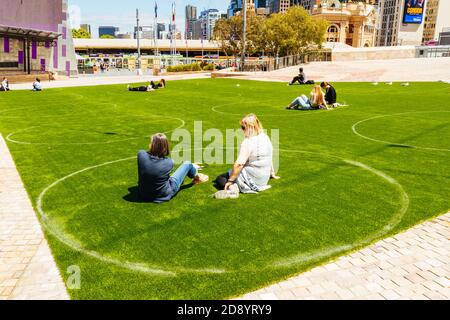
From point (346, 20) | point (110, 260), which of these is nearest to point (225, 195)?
point (110, 260)

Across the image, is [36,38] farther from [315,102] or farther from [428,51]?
[428,51]

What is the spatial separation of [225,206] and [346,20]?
13252 centimetres

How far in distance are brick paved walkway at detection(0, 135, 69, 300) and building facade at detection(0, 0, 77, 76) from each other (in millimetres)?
41286

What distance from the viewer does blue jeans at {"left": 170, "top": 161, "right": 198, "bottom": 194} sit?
26.5 feet

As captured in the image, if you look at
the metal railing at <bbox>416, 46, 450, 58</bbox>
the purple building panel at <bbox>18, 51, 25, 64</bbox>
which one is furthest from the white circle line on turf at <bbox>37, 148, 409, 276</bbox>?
the metal railing at <bbox>416, 46, 450, 58</bbox>

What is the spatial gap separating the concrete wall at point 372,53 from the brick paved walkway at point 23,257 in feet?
226

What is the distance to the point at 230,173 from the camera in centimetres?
847

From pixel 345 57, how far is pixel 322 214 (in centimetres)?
7053

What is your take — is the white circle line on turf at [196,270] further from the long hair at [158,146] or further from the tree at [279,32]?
the tree at [279,32]

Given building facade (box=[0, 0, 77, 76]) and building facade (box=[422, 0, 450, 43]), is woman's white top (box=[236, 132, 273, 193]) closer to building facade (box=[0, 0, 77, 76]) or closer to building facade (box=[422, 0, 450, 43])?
building facade (box=[0, 0, 77, 76])

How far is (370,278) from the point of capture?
5.31 m

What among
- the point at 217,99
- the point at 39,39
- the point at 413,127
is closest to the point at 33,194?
the point at 413,127
